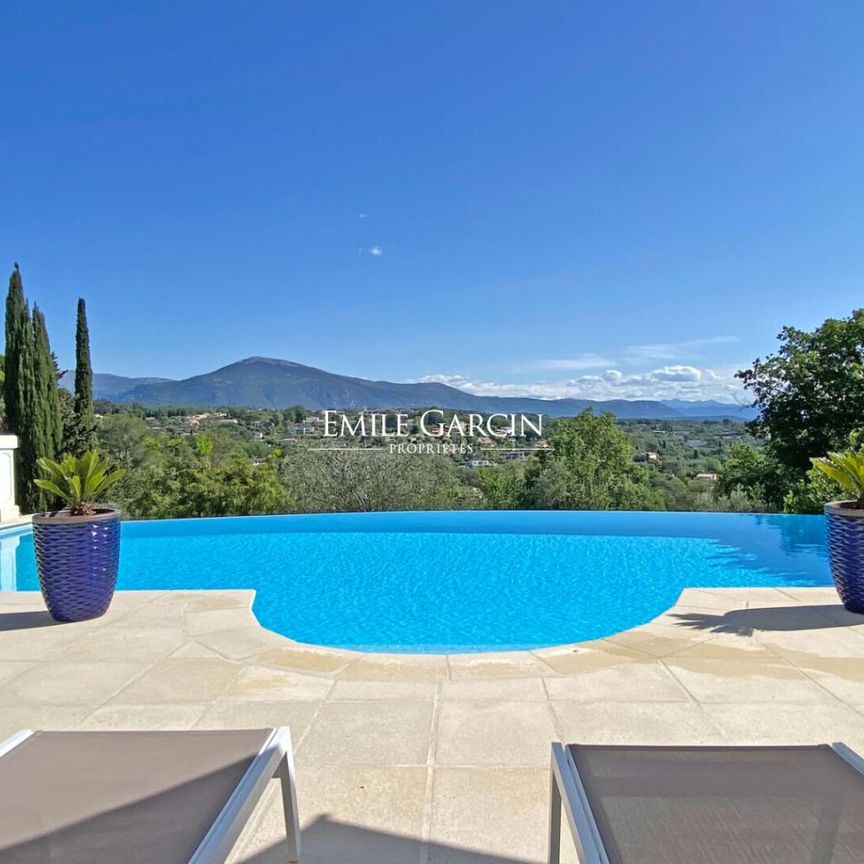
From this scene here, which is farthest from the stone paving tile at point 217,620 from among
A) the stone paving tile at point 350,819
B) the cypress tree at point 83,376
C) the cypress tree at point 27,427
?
the cypress tree at point 83,376

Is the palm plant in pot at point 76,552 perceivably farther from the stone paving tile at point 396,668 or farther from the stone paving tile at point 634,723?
the stone paving tile at point 634,723

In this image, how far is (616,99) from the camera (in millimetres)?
11078

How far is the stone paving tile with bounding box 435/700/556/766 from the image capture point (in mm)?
2531

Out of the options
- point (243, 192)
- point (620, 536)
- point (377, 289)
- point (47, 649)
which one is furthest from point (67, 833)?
point (377, 289)

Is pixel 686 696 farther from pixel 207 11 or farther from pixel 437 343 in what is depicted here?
pixel 437 343

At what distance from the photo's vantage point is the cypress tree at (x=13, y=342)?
42.8 ft

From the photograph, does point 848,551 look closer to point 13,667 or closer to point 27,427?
point 13,667

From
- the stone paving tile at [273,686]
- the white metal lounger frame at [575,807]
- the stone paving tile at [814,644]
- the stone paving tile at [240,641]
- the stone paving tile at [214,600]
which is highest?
the white metal lounger frame at [575,807]

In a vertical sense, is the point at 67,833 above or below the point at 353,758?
above

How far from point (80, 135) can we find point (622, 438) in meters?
16.1

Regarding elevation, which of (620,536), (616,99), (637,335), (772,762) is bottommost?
(620,536)

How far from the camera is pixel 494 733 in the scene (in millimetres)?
2752

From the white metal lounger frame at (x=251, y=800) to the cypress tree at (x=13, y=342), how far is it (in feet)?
44.6

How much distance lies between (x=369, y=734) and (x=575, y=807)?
1.46 m
